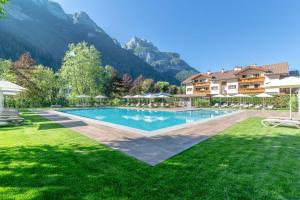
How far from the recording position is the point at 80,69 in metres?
37.9

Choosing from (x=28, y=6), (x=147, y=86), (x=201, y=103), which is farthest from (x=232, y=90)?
(x=28, y=6)

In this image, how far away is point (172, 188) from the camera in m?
3.21

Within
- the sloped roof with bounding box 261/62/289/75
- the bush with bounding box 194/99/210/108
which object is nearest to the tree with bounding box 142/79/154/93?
the bush with bounding box 194/99/210/108

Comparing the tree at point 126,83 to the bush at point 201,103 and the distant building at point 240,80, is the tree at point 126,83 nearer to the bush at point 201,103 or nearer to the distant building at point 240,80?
the distant building at point 240,80

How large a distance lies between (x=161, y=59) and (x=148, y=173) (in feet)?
535

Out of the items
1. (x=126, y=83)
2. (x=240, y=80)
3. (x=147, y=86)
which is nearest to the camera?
(x=240, y=80)

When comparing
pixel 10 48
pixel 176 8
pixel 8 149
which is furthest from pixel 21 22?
pixel 8 149

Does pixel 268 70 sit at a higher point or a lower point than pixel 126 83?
higher

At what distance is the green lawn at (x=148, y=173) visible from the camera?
3033 mm

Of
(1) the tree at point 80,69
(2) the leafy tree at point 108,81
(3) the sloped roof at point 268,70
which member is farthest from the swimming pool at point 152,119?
(2) the leafy tree at point 108,81

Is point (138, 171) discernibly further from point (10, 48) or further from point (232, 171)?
point (10, 48)

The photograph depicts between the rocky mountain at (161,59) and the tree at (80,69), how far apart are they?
331ft

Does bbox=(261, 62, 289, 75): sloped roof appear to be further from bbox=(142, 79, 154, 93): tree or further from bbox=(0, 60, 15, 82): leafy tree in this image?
bbox=(0, 60, 15, 82): leafy tree

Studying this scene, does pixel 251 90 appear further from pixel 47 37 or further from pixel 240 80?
pixel 47 37
